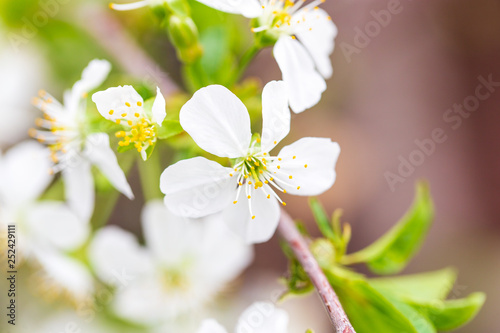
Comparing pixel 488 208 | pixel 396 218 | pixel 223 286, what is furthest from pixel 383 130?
pixel 223 286

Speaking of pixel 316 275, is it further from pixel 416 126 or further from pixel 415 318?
pixel 416 126

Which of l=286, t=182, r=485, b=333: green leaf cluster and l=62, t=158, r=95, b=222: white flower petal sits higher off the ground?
l=286, t=182, r=485, b=333: green leaf cluster

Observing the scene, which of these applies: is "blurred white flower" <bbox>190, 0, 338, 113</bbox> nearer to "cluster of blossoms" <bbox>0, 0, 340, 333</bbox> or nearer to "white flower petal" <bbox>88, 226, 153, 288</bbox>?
"cluster of blossoms" <bbox>0, 0, 340, 333</bbox>

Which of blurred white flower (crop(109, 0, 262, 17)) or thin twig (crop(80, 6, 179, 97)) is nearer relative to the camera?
blurred white flower (crop(109, 0, 262, 17))

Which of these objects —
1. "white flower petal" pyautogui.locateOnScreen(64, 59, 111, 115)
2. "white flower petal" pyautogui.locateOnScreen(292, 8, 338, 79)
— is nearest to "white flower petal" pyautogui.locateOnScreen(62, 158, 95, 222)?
"white flower petal" pyautogui.locateOnScreen(64, 59, 111, 115)

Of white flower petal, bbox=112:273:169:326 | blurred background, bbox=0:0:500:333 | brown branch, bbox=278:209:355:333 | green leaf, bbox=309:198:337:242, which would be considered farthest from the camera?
blurred background, bbox=0:0:500:333

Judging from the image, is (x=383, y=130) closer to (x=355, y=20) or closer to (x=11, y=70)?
(x=355, y=20)
